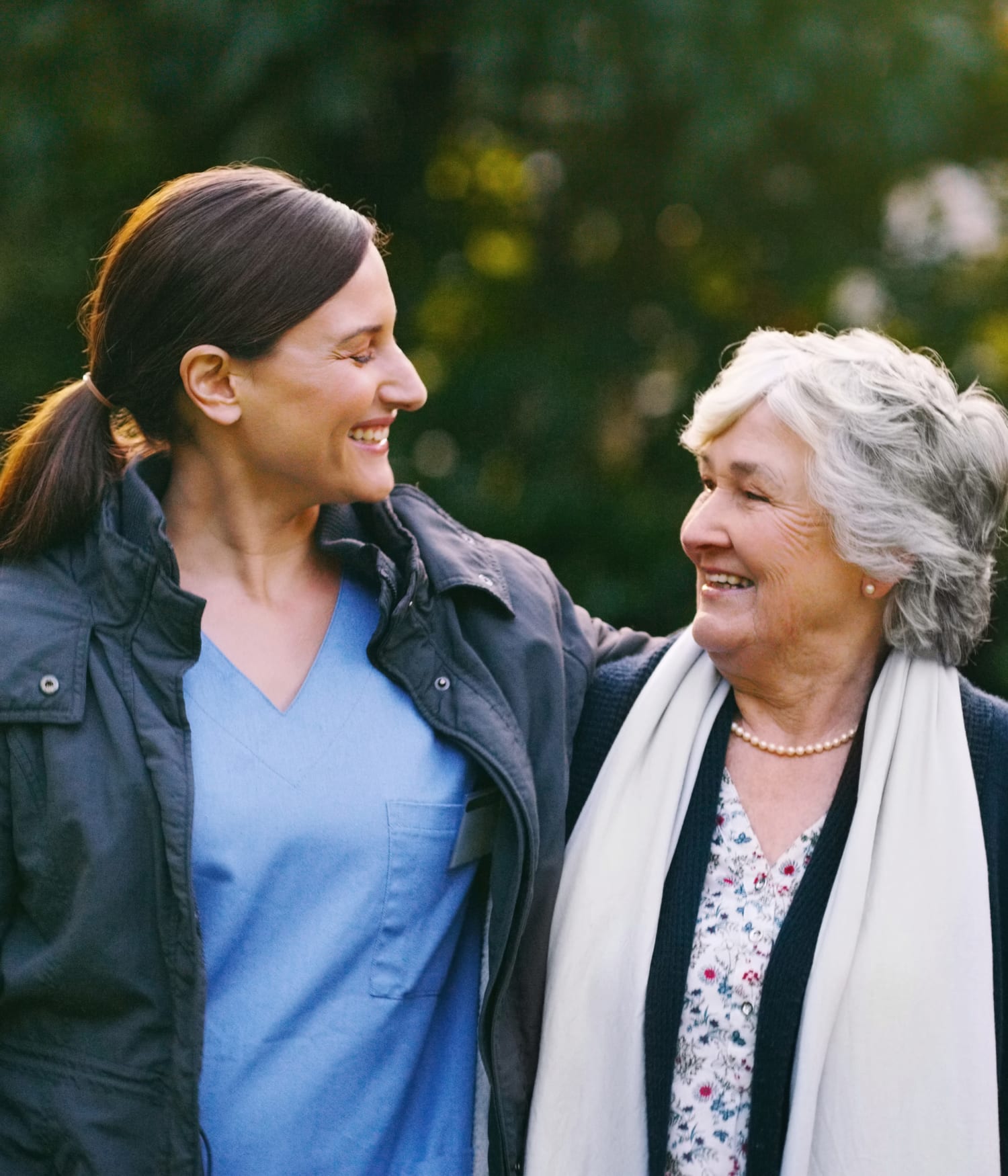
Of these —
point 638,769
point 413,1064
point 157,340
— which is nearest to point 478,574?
point 638,769

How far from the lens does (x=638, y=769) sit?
228 cm

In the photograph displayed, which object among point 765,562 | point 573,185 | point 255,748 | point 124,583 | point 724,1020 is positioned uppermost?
point 573,185

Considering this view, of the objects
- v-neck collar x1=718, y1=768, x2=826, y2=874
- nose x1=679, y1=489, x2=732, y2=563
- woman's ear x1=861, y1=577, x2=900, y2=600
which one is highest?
nose x1=679, y1=489, x2=732, y2=563

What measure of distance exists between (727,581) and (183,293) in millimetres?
919

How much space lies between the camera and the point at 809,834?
7.08ft

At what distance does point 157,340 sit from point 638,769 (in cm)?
99

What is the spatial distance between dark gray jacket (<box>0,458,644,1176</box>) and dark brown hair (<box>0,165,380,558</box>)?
2.8 inches

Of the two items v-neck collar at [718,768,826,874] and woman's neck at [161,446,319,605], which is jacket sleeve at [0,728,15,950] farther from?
v-neck collar at [718,768,826,874]

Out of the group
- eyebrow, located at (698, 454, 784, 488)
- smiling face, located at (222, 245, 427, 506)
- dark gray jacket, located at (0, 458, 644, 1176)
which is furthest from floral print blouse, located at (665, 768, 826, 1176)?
smiling face, located at (222, 245, 427, 506)

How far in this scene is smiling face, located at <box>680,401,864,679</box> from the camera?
7.06 ft

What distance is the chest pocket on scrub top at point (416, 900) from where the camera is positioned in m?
1.99

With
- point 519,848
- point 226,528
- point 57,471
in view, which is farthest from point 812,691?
point 57,471

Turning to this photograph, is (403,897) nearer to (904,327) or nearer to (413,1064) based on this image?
(413,1064)

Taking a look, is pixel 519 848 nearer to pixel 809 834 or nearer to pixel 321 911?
pixel 321 911
